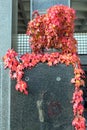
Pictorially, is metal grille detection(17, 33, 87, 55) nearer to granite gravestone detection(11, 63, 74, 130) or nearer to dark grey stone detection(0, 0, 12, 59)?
dark grey stone detection(0, 0, 12, 59)

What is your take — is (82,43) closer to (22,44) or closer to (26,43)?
(26,43)

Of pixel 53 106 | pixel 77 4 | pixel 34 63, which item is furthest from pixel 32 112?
pixel 77 4

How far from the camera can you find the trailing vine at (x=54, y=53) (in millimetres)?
7266

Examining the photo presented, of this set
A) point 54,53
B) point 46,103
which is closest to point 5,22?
point 54,53

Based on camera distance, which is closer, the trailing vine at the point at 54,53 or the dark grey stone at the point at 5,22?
the trailing vine at the point at 54,53

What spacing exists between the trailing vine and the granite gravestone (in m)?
0.11

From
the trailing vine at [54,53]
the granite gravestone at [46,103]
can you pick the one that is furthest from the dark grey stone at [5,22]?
the granite gravestone at [46,103]

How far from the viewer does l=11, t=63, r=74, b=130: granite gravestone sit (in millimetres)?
7270

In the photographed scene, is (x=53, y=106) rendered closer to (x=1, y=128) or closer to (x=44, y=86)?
(x=44, y=86)

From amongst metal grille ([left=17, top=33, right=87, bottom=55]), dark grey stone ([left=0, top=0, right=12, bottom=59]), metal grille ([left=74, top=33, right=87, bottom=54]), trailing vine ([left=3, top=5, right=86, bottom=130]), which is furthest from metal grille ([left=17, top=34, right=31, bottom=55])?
trailing vine ([left=3, top=5, right=86, bottom=130])

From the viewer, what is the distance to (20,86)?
23.2ft

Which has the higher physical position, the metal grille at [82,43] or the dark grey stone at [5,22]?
the dark grey stone at [5,22]

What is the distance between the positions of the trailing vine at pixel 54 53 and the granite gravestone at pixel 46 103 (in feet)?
0.35

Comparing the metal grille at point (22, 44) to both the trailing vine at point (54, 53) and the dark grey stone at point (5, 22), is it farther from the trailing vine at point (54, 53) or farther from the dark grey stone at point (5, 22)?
the trailing vine at point (54, 53)
